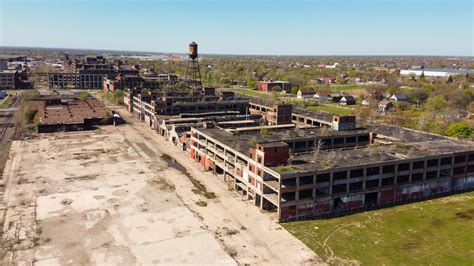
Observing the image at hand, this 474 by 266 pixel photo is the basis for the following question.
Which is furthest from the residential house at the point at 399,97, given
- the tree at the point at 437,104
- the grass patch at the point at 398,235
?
the grass patch at the point at 398,235

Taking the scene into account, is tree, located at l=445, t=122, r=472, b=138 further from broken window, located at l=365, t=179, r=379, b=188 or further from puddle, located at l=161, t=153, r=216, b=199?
puddle, located at l=161, t=153, r=216, b=199

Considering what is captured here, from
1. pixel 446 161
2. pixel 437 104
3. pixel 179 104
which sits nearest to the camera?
pixel 446 161

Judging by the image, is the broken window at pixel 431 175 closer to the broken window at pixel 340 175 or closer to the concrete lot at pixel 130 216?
the broken window at pixel 340 175

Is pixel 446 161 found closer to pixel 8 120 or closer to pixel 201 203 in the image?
pixel 201 203

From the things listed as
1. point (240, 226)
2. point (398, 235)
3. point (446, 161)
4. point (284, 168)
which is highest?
point (284, 168)

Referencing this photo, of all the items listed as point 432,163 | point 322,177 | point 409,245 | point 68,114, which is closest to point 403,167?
point 432,163

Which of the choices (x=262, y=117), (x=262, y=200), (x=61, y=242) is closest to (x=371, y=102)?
(x=262, y=117)

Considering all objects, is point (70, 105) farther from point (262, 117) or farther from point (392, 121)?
point (392, 121)
